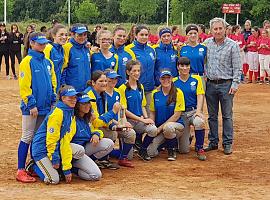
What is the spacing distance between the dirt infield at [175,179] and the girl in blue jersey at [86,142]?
143 mm

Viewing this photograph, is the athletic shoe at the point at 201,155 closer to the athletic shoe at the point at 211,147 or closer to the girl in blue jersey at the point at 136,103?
the athletic shoe at the point at 211,147

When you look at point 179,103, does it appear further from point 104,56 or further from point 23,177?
point 23,177

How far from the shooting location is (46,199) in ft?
20.4

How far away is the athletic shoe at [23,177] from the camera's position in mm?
7022

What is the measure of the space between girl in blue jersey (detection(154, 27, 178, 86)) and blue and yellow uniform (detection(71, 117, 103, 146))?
7.03 ft

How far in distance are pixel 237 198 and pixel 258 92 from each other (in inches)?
412

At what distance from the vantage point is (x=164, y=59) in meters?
9.16

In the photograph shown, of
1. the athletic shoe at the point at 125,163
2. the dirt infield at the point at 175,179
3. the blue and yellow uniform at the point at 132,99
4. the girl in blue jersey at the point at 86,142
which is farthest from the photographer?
the blue and yellow uniform at the point at 132,99

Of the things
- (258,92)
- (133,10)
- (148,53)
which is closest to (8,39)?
(258,92)

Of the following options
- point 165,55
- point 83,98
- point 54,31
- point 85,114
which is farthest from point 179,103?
point 54,31

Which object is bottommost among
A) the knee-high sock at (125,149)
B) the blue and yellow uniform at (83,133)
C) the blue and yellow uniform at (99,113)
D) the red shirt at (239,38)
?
the knee-high sock at (125,149)

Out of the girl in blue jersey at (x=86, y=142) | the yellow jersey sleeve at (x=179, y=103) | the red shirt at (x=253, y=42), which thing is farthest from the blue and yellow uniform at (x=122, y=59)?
the red shirt at (x=253, y=42)

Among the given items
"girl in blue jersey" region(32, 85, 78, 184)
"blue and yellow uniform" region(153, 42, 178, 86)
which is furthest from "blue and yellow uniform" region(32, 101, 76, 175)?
"blue and yellow uniform" region(153, 42, 178, 86)

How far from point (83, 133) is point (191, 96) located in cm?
206
